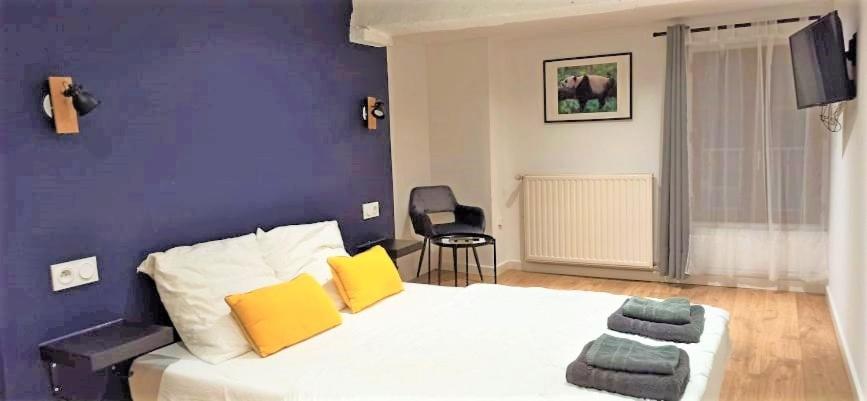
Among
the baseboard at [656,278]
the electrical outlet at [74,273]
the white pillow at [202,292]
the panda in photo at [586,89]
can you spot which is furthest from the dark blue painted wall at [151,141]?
the baseboard at [656,278]

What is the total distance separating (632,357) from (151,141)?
2158 mm

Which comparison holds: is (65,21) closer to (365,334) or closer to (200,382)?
(200,382)

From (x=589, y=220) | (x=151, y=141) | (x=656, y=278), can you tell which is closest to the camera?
(x=151, y=141)

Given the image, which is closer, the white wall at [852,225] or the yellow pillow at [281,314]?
the yellow pillow at [281,314]

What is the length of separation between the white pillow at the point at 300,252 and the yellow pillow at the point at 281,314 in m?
0.28

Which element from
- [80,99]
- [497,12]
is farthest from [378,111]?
[80,99]

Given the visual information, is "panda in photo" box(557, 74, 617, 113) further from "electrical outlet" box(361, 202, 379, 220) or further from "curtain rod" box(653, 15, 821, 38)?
"electrical outlet" box(361, 202, 379, 220)

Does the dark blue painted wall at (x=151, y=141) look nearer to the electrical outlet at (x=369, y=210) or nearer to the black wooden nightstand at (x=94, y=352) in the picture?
the black wooden nightstand at (x=94, y=352)

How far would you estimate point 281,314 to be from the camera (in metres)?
2.57

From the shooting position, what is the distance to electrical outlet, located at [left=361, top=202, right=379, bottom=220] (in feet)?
13.4

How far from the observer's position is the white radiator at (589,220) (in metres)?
5.05

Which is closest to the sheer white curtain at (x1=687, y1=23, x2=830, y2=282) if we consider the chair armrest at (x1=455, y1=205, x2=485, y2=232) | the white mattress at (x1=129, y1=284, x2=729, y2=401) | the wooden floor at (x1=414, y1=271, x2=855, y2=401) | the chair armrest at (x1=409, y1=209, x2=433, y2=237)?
the wooden floor at (x1=414, y1=271, x2=855, y2=401)

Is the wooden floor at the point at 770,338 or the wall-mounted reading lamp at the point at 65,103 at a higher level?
the wall-mounted reading lamp at the point at 65,103

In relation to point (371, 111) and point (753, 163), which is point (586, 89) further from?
point (371, 111)
